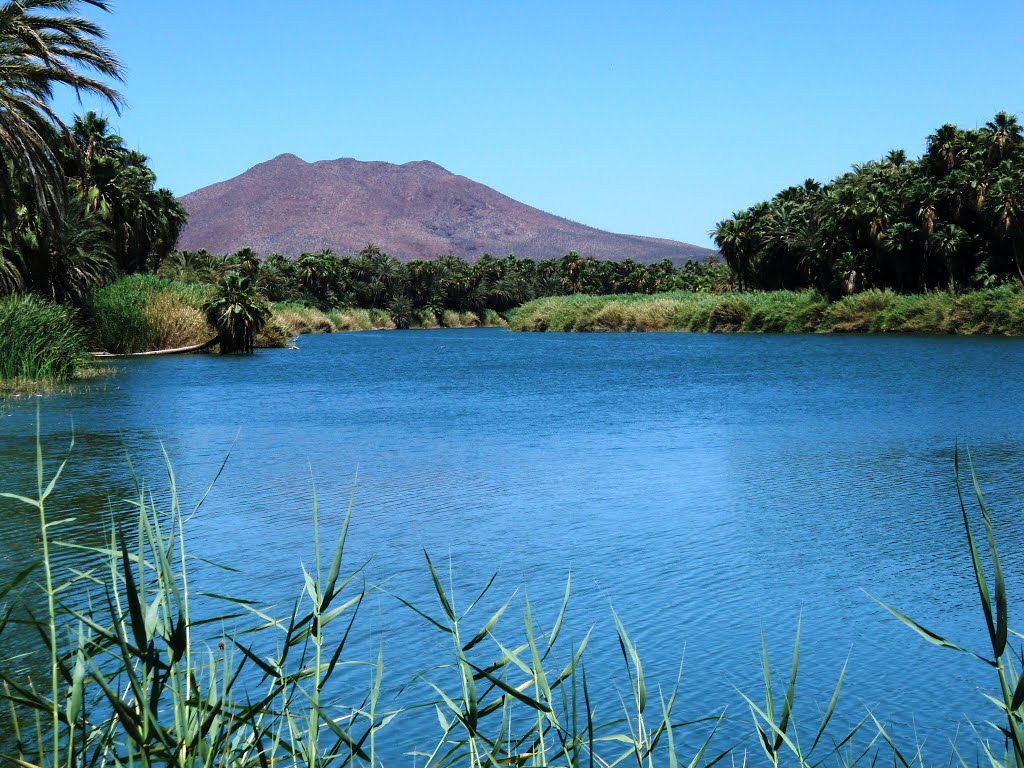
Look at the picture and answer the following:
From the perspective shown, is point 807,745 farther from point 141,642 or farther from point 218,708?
point 141,642

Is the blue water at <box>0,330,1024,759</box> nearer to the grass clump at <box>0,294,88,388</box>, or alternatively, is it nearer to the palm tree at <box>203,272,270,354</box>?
the grass clump at <box>0,294,88,388</box>

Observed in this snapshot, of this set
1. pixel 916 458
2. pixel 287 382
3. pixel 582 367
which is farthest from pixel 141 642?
pixel 582 367

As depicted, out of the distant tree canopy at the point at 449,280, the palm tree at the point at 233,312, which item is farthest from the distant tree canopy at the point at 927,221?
the palm tree at the point at 233,312

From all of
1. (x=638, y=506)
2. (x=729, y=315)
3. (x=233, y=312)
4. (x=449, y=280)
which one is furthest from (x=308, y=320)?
(x=638, y=506)

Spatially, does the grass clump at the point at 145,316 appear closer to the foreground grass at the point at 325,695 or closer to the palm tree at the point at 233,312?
the palm tree at the point at 233,312

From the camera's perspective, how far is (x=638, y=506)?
40.6ft

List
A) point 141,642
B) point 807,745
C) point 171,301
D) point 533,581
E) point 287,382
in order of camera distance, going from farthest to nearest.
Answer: point 171,301
point 287,382
point 533,581
point 807,745
point 141,642

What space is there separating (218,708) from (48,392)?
23.6 meters

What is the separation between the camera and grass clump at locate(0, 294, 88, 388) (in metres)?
24.7

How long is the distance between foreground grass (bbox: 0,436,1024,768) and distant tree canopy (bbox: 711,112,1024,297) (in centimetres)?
5649

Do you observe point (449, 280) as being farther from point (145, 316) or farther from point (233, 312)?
point (145, 316)

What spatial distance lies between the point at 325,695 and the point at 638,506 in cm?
637

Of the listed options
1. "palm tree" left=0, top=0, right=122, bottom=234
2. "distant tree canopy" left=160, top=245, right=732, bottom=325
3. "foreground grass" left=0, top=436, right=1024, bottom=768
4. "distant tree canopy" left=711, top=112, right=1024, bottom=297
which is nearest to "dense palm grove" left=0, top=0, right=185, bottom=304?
"palm tree" left=0, top=0, right=122, bottom=234

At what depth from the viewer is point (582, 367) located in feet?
137
